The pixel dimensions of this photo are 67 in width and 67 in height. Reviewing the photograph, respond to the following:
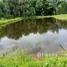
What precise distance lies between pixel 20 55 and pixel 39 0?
51721 mm

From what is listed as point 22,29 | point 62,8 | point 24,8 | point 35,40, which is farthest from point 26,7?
point 35,40

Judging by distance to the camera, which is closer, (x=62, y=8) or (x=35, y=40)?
(x=35, y=40)

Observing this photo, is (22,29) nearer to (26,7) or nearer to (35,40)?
(35,40)

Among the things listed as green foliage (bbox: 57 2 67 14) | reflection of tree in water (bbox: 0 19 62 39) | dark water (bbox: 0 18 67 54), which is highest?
dark water (bbox: 0 18 67 54)

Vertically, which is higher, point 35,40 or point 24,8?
point 35,40

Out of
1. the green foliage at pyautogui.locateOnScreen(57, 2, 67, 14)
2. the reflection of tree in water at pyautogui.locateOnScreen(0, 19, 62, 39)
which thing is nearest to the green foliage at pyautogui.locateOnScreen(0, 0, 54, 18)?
the green foliage at pyautogui.locateOnScreen(57, 2, 67, 14)

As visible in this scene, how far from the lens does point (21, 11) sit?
182 ft

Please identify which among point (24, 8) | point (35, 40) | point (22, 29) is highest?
point (35, 40)

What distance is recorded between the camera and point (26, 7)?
54.8 metres

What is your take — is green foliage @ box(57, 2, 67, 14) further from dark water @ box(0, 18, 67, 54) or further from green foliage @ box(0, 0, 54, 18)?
dark water @ box(0, 18, 67, 54)

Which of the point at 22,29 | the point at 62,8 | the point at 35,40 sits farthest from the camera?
the point at 62,8

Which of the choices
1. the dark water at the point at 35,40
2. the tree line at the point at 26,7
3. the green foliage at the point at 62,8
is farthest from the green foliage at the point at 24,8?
the dark water at the point at 35,40

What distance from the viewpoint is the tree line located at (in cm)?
5128

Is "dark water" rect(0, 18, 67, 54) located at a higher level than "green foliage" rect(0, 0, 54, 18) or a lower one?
higher
